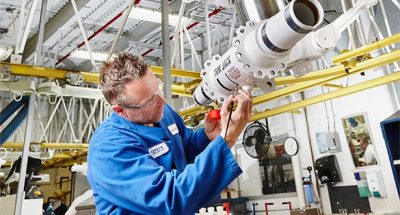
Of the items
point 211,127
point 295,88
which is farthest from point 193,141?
point 295,88

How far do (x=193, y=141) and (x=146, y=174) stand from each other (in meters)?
0.48

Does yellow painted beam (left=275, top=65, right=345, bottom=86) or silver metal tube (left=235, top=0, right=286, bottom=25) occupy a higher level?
yellow painted beam (left=275, top=65, right=345, bottom=86)

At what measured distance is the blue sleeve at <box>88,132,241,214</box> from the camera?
0.86m

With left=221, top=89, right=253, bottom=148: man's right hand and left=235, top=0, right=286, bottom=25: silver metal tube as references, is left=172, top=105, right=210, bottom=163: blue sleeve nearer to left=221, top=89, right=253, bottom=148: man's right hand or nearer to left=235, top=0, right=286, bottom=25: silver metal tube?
left=221, top=89, right=253, bottom=148: man's right hand

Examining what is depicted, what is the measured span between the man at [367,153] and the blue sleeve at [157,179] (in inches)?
161

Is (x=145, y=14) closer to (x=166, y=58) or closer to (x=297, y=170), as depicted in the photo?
(x=166, y=58)

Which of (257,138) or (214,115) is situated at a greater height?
(257,138)

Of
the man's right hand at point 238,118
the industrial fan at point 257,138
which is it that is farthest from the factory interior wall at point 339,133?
the man's right hand at point 238,118

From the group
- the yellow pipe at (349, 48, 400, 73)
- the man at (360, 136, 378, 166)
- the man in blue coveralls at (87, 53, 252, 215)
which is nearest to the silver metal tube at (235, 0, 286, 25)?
the man in blue coveralls at (87, 53, 252, 215)

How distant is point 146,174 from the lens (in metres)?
0.89

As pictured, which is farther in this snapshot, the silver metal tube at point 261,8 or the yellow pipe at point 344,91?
the yellow pipe at point 344,91

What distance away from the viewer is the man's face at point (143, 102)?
104 centimetres

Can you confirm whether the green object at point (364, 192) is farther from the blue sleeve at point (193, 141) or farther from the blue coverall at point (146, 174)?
the blue coverall at point (146, 174)

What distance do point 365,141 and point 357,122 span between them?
283mm
